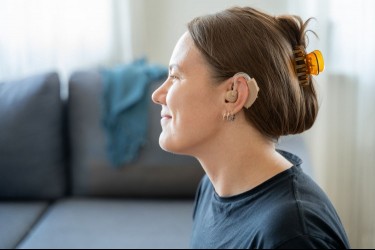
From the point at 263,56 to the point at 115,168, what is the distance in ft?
3.71

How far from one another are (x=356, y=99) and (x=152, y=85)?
815 millimetres

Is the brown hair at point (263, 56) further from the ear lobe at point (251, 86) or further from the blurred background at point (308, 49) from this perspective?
the blurred background at point (308, 49)

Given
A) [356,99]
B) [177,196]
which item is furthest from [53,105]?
[356,99]

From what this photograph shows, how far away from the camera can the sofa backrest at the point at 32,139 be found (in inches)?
74.6

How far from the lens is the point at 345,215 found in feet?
6.20

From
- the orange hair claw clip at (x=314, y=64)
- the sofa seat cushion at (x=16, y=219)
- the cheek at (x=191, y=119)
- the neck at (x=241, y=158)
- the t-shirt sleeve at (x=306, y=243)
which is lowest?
the sofa seat cushion at (x=16, y=219)

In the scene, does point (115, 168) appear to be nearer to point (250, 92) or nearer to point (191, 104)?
point (191, 104)

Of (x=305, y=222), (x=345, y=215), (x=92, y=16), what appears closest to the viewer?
(x=305, y=222)

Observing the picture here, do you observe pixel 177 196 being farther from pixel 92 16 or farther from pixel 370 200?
pixel 92 16

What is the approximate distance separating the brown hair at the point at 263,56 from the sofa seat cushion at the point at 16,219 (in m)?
0.96

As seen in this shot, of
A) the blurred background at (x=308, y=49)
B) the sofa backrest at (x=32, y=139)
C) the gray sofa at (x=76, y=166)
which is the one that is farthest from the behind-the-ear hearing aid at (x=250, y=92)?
the sofa backrest at (x=32, y=139)

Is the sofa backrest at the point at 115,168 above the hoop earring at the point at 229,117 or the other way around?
the other way around

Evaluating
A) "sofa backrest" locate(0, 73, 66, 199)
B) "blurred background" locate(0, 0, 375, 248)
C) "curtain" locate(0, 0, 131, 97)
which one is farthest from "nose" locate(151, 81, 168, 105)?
"curtain" locate(0, 0, 131, 97)

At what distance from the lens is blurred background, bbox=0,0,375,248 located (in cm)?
171
